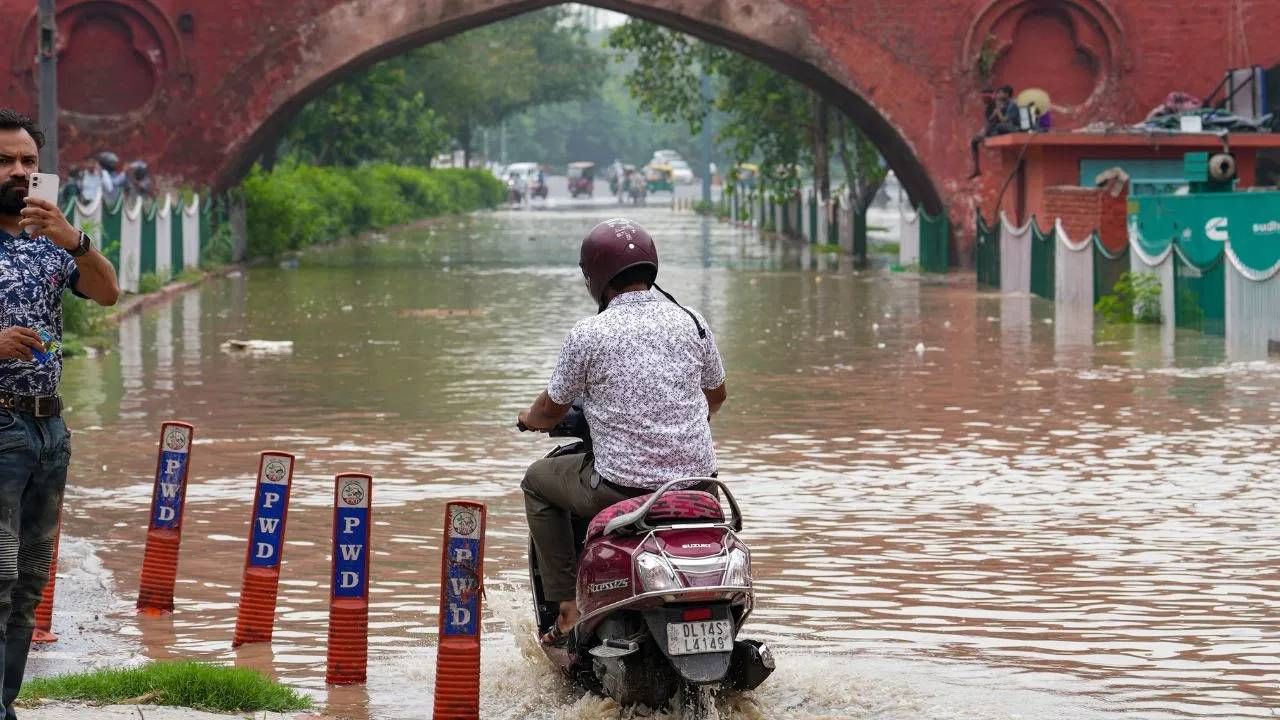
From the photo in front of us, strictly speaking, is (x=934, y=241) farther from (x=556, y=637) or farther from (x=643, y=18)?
(x=556, y=637)

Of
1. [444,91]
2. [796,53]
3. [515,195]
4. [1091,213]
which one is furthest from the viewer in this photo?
[515,195]

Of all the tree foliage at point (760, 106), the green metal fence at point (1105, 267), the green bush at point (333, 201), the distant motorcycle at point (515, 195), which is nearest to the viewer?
the green metal fence at point (1105, 267)

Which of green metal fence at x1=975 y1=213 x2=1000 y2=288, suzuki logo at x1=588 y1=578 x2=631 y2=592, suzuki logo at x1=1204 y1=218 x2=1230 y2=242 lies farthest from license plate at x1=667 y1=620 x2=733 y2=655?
green metal fence at x1=975 y1=213 x2=1000 y2=288

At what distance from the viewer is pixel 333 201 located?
149 ft

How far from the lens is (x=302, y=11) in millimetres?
36844

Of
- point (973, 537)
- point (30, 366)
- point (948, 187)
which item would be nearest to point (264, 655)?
point (30, 366)

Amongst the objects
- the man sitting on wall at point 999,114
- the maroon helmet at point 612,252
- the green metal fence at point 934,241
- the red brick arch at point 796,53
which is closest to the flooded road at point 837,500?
the maroon helmet at point 612,252

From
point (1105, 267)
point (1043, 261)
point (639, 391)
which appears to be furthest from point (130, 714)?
point (1043, 261)

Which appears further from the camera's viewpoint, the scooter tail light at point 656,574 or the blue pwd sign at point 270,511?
the blue pwd sign at point 270,511

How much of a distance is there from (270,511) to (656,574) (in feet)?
6.88

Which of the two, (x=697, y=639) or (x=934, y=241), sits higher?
(x=934, y=241)

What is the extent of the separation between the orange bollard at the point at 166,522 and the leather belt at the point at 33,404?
1.82 meters

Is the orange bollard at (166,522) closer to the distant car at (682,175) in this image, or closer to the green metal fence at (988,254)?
the green metal fence at (988,254)

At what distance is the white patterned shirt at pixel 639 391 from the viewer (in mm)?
6754
